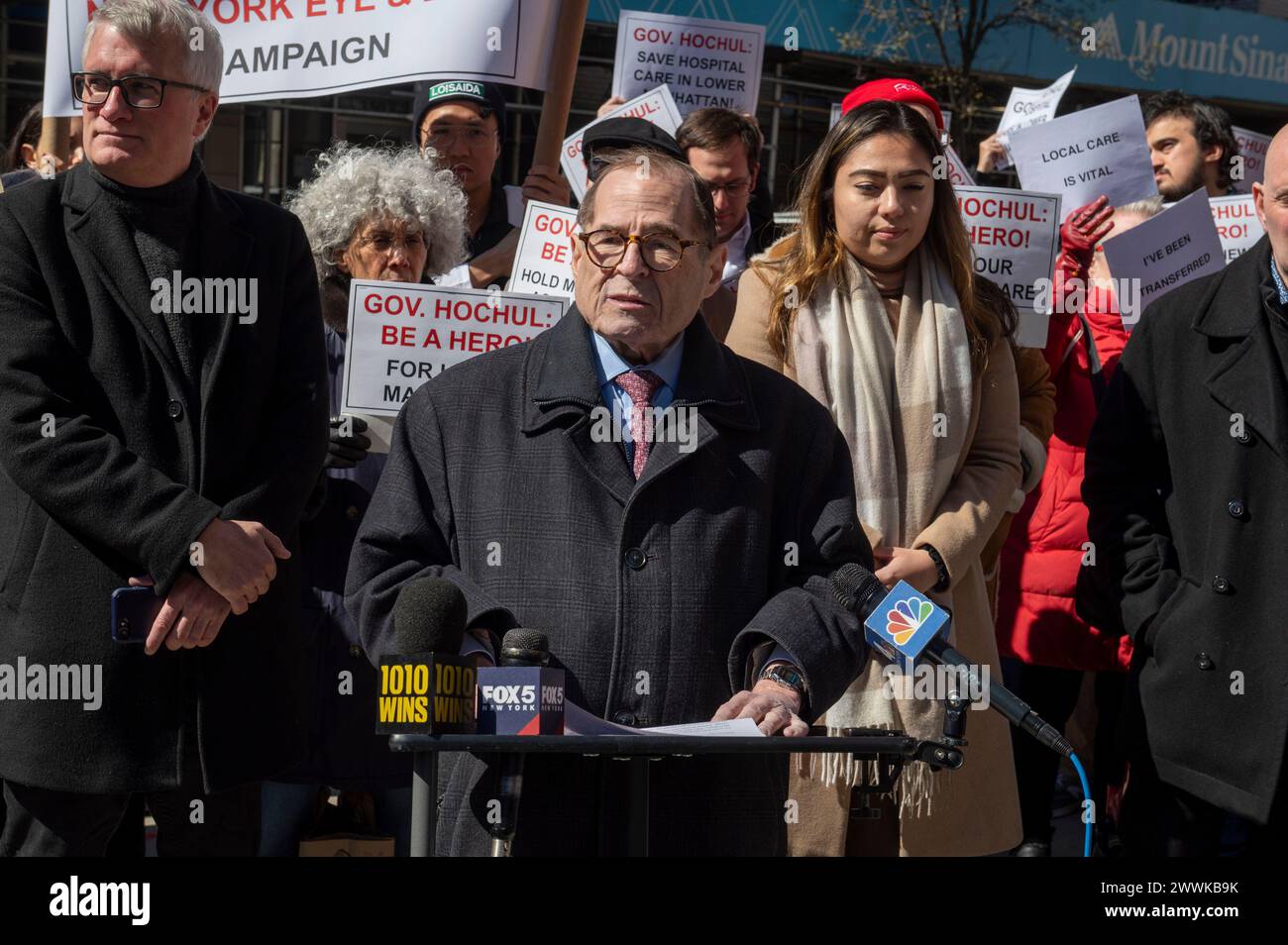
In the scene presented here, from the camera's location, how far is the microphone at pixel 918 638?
2.94 meters

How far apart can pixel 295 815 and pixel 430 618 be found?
2563mm

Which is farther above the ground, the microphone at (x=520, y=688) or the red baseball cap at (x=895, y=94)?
the red baseball cap at (x=895, y=94)

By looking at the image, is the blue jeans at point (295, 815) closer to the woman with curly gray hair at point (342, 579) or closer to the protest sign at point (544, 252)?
the woman with curly gray hair at point (342, 579)

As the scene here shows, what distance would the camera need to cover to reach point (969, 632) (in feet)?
15.2

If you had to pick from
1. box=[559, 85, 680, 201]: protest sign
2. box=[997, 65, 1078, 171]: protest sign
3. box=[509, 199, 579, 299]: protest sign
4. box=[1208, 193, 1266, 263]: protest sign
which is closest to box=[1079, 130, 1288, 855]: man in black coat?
box=[509, 199, 579, 299]: protest sign

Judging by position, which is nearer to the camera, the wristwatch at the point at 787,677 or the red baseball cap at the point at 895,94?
the wristwatch at the point at 787,677

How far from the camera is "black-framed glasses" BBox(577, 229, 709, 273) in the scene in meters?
3.34

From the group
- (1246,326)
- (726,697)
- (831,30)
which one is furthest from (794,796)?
(831,30)

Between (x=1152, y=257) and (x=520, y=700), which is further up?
(x=1152, y=257)

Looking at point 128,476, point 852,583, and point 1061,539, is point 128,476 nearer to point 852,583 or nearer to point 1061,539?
point 852,583

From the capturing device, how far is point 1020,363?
539cm

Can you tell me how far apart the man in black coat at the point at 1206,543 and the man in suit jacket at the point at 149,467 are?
202cm

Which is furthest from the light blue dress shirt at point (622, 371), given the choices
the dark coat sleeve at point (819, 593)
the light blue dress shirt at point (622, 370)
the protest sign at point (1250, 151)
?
the protest sign at point (1250, 151)

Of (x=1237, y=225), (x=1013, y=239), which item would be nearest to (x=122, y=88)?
(x=1013, y=239)
